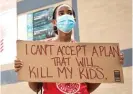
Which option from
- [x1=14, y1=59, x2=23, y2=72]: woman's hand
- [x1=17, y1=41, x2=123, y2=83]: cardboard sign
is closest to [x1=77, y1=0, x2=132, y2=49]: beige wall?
[x1=17, y1=41, x2=123, y2=83]: cardboard sign

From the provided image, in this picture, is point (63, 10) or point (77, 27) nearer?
point (63, 10)

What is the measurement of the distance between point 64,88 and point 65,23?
0.30 meters

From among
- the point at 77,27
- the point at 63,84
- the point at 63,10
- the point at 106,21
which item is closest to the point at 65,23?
the point at 63,10

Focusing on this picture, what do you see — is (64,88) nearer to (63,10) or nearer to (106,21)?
(63,10)

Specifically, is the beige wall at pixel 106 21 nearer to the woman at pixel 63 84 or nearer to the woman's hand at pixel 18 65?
the woman at pixel 63 84

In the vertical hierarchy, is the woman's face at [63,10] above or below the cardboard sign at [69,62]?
above

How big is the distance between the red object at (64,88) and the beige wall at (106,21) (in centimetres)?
85

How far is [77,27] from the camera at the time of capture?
103 inches

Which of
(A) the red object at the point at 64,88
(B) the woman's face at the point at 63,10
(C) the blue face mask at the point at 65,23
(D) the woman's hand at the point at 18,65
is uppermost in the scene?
(B) the woman's face at the point at 63,10

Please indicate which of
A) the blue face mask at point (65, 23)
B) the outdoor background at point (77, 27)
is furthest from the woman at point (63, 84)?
the outdoor background at point (77, 27)

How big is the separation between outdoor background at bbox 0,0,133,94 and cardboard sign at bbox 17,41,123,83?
2.22 ft

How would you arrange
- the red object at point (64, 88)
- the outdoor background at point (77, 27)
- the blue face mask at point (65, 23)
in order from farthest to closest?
the outdoor background at point (77, 27)
the blue face mask at point (65, 23)
the red object at point (64, 88)

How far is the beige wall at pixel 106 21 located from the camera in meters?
2.37

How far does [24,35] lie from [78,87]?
144cm
